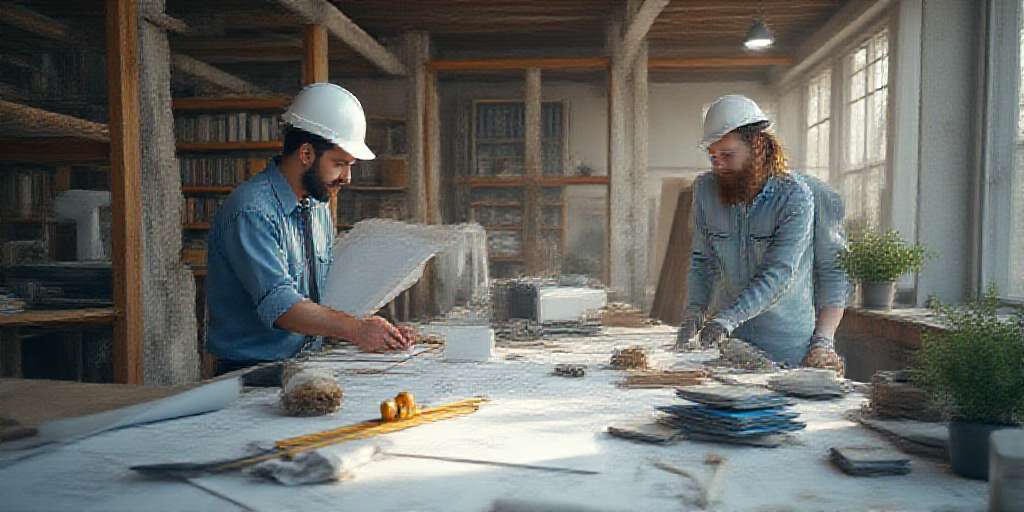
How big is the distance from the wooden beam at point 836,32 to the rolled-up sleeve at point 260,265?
6048 mm

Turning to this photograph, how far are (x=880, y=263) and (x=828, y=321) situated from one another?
6.42 feet

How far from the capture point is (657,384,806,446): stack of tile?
5.58 ft

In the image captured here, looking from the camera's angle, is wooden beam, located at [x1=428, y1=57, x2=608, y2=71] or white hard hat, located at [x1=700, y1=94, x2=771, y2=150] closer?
white hard hat, located at [x1=700, y1=94, x2=771, y2=150]

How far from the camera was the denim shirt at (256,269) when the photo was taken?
8.90ft

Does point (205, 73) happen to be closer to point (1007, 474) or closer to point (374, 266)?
point (374, 266)

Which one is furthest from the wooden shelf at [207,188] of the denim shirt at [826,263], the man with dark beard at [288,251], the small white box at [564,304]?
the denim shirt at [826,263]

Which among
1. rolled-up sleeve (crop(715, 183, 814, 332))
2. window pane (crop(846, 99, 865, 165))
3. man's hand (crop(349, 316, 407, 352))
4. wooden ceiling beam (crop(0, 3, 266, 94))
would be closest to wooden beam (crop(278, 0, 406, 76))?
wooden ceiling beam (crop(0, 3, 266, 94))

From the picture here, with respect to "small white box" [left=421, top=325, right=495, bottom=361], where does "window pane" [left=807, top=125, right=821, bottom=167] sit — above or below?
above

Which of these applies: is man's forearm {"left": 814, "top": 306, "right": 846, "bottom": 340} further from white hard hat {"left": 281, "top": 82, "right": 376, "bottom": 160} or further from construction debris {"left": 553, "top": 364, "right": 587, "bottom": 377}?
white hard hat {"left": 281, "top": 82, "right": 376, "bottom": 160}

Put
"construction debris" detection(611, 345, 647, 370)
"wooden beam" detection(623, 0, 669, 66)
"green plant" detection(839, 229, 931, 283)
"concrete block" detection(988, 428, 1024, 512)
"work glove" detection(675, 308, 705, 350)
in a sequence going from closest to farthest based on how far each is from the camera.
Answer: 1. "concrete block" detection(988, 428, 1024, 512)
2. "construction debris" detection(611, 345, 647, 370)
3. "work glove" detection(675, 308, 705, 350)
4. "green plant" detection(839, 229, 931, 283)
5. "wooden beam" detection(623, 0, 669, 66)

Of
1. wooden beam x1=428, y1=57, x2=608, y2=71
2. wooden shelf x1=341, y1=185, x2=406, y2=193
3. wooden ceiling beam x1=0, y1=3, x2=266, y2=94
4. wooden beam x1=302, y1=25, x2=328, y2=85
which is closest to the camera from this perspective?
wooden beam x1=302, y1=25, x2=328, y2=85

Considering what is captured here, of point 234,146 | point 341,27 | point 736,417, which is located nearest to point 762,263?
point 736,417

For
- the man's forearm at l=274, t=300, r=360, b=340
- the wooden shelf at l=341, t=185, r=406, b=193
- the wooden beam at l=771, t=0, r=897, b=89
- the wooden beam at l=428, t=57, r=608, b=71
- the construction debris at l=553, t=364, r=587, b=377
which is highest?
the wooden beam at l=771, t=0, r=897, b=89

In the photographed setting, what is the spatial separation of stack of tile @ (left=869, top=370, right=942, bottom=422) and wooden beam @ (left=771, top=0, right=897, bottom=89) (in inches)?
231
